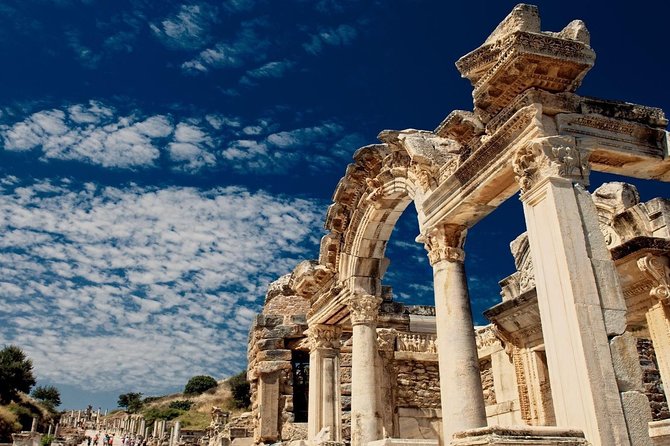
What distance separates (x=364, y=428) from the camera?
9578 millimetres

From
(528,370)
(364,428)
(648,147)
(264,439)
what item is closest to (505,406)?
(528,370)

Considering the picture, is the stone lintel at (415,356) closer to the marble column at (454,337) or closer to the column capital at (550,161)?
the marble column at (454,337)

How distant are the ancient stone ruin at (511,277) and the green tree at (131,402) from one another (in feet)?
246

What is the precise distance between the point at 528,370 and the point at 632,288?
9.04 ft

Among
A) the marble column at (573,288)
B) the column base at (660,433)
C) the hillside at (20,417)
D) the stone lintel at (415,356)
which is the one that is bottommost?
the column base at (660,433)

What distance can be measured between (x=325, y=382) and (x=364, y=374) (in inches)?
81.9

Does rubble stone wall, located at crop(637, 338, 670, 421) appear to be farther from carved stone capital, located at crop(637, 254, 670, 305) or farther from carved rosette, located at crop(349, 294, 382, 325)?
carved rosette, located at crop(349, 294, 382, 325)

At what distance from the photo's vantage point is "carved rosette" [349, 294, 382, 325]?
10.3 metres

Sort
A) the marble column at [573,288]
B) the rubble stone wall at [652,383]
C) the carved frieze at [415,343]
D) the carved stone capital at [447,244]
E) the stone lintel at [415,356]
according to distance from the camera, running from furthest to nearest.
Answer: the carved frieze at [415,343], the stone lintel at [415,356], the rubble stone wall at [652,383], the carved stone capital at [447,244], the marble column at [573,288]

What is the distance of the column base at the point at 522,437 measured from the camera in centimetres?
479

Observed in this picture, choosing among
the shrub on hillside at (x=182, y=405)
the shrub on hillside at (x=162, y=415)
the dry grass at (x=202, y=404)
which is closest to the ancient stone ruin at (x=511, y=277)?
the dry grass at (x=202, y=404)

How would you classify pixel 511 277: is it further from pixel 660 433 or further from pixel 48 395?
pixel 48 395

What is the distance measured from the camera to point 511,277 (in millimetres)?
13461

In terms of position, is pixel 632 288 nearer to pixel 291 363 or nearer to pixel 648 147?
pixel 648 147
